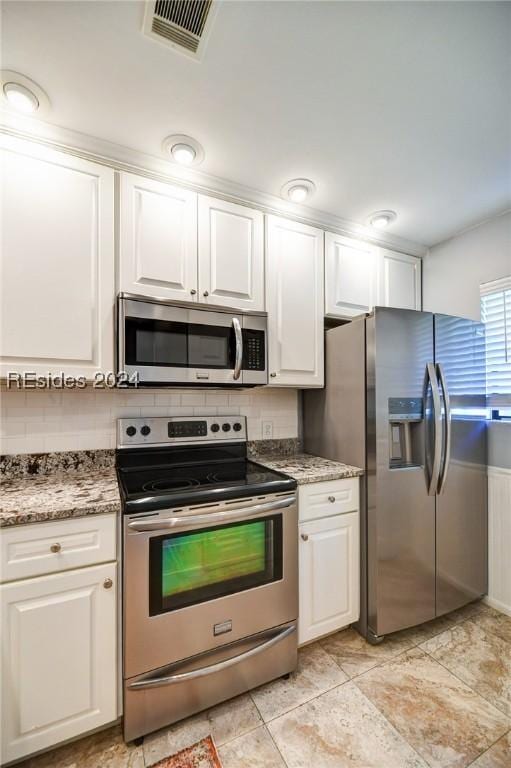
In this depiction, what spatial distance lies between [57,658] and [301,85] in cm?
229

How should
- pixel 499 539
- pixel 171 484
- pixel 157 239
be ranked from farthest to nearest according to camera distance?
pixel 499 539, pixel 157 239, pixel 171 484

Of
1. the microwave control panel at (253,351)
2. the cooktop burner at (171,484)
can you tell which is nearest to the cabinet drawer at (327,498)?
the cooktop burner at (171,484)

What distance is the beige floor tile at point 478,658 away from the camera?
153 cm

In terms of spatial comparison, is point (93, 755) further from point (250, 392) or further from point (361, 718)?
point (250, 392)

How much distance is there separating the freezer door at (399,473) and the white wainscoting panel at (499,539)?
1.86ft

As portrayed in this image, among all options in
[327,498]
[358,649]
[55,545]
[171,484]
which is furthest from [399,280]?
[55,545]

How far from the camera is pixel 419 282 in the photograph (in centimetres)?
259

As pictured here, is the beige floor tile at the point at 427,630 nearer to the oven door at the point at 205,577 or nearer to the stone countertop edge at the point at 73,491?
the oven door at the point at 205,577

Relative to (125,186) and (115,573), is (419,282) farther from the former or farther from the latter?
(115,573)

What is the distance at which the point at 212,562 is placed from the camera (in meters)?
1.41

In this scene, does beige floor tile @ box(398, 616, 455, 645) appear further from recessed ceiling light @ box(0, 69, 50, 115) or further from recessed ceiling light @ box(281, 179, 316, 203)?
recessed ceiling light @ box(0, 69, 50, 115)

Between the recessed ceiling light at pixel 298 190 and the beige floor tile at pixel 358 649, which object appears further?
the recessed ceiling light at pixel 298 190

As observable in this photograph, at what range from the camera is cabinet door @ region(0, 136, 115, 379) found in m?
1.39

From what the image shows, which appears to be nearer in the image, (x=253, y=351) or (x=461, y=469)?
(x=253, y=351)
